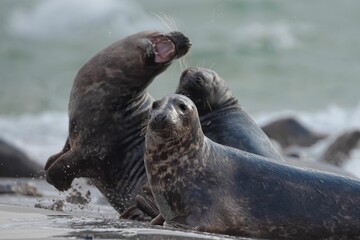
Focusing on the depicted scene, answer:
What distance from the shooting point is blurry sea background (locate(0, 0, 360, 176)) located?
80.4ft

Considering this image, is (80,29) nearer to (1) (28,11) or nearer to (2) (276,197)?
(1) (28,11)

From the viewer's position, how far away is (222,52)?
28.6 metres

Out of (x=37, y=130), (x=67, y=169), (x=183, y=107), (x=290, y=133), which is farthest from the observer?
(x=37, y=130)

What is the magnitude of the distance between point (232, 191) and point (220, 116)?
1.74 metres

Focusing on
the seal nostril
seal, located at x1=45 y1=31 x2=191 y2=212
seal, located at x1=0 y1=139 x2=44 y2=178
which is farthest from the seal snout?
seal, located at x1=0 y1=139 x2=44 y2=178

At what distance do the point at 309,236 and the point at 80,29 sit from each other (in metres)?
25.3

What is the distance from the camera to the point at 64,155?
8641mm

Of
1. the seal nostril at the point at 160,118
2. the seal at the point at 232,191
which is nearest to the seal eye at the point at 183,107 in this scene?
the seal at the point at 232,191

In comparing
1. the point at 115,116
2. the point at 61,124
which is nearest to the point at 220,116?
the point at 115,116

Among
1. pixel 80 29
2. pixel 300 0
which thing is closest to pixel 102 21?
pixel 80 29

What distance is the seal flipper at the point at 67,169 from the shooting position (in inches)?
338

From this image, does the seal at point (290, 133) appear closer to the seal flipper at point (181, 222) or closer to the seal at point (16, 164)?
the seal at point (16, 164)

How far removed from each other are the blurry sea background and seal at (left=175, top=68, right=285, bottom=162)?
11.8m

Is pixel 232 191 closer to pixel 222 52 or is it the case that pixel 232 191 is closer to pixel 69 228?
pixel 69 228
